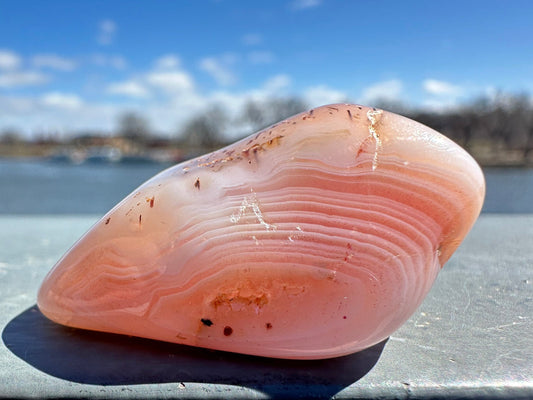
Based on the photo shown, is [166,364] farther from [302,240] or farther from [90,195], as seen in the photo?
[90,195]

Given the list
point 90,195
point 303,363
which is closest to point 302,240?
point 303,363

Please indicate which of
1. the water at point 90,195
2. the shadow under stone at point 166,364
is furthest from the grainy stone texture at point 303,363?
the water at point 90,195

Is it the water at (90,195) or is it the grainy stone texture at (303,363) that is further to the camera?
the water at (90,195)

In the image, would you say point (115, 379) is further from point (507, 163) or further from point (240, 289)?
point (507, 163)

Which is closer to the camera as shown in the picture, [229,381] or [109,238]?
[229,381]

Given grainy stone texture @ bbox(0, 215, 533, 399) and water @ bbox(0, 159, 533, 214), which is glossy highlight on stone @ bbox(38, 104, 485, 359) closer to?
grainy stone texture @ bbox(0, 215, 533, 399)

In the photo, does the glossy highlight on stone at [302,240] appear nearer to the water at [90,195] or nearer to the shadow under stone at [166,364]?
the shadow under stone at [166,364]

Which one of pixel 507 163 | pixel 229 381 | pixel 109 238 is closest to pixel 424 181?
pixel 229 381
